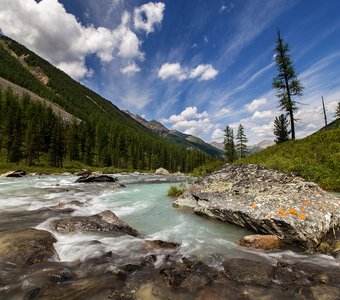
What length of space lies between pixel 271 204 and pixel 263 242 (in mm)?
Result: 1848

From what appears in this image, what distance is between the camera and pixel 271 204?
8.76 meters

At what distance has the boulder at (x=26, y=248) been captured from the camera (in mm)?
5934

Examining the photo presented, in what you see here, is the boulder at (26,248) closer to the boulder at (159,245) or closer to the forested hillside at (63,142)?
the boulder at (159,245)

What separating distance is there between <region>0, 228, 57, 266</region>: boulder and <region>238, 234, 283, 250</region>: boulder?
6404mm

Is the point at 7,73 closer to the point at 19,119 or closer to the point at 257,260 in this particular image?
the point at 19,119

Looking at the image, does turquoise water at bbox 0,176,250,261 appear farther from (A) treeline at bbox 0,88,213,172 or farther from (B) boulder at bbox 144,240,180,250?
(A) treeline at bbox 0,88,213,172

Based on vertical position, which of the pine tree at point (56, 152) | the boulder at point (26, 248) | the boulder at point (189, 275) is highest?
the pine tree at point (56, 152)

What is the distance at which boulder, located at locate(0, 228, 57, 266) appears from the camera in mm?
5934

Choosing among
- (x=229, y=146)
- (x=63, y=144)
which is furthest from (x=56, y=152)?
(x=229, y=146)

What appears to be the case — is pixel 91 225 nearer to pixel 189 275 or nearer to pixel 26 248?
pixel 26 248

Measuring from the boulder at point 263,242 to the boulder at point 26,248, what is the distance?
21.0 feet

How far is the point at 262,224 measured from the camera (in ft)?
27.1

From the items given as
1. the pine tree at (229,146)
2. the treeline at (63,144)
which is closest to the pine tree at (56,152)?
the treeline at (63,144)

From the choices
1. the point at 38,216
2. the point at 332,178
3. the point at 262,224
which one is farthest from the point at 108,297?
the point at 332,178
